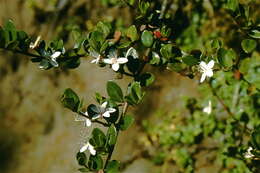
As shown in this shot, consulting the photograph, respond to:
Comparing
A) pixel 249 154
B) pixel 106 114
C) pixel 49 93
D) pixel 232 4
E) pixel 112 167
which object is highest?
pixel 232 4

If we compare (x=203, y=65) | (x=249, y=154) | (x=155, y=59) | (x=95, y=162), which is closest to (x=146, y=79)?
(x=155, y=59)

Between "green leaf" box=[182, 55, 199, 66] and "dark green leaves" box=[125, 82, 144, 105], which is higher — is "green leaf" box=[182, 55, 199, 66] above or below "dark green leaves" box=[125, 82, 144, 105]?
above

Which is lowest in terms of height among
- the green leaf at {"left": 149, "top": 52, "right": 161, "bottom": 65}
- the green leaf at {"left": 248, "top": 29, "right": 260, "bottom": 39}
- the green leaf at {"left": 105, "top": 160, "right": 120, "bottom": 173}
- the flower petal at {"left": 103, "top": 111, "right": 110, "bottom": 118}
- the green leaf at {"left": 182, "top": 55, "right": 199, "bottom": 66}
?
the green leaf at {"left": 105, "top": 160, "right": 120, "bottom": 173}

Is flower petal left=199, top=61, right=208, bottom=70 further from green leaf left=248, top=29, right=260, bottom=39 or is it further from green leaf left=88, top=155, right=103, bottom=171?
green leaf left=88, top=155, right=103, bottom=171

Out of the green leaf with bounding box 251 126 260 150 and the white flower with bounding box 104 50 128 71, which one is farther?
the white flower with bounding box 104 50 128 71

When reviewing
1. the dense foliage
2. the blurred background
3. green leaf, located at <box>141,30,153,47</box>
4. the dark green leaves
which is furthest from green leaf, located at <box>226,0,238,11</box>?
the blurred background

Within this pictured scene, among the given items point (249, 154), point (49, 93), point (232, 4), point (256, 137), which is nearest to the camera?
point (256, 137)

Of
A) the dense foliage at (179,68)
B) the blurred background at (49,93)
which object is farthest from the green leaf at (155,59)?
the blurred background at (49,93)

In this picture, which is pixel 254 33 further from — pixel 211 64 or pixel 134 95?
pixel 134 95
